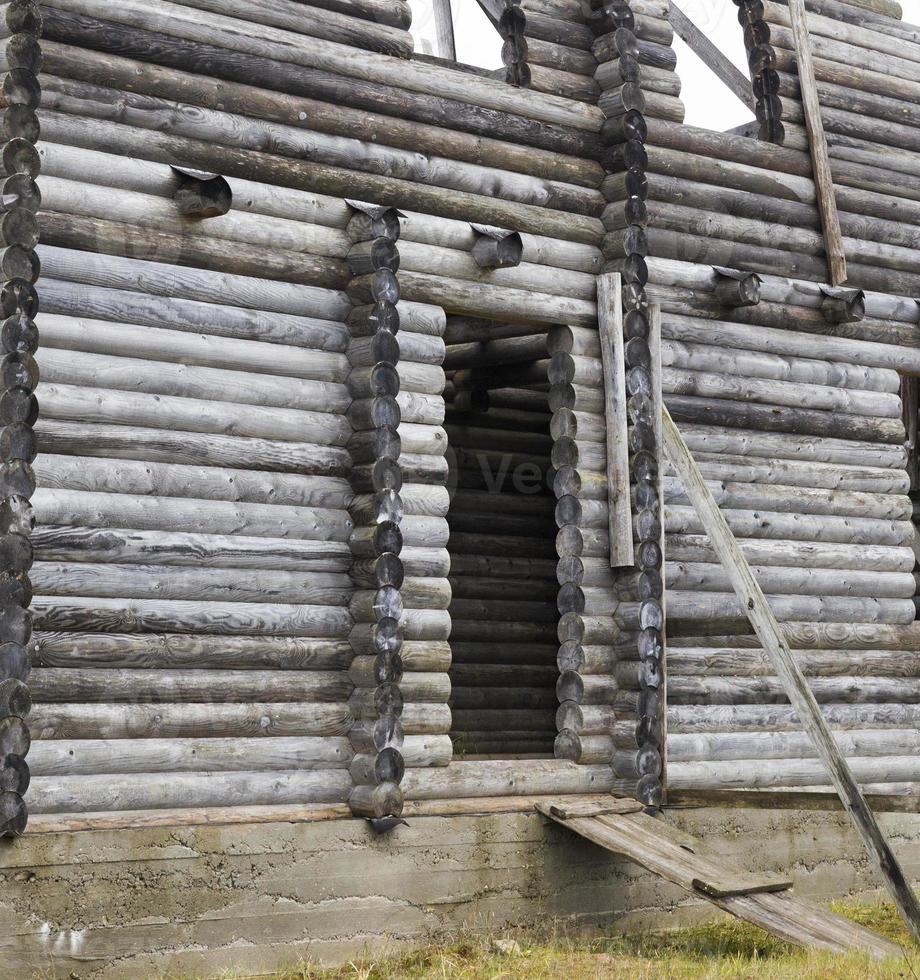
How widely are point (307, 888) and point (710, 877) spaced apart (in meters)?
2.42

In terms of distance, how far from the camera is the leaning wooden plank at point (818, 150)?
42.2 feet

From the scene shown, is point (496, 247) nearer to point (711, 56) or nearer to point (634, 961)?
point (711, 56)

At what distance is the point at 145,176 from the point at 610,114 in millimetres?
3912

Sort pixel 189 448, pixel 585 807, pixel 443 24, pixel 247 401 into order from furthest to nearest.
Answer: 1. pixel 443 24
2. pixel 585 807
3. pixel 247 401
4. pixel 189 448

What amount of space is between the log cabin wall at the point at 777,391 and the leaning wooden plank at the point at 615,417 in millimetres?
156

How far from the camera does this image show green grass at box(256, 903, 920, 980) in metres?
8.63

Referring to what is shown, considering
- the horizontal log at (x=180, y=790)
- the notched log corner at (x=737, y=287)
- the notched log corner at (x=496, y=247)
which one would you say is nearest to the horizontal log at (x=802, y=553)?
the notched log corner at (x=737, y=287)

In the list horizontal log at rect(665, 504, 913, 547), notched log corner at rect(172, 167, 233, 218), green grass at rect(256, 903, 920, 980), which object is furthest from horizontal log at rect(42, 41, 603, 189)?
green grass at rect(256, 903, 920, 980)

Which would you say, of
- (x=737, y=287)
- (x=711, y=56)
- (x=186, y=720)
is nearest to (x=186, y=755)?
(x=186, y=720)

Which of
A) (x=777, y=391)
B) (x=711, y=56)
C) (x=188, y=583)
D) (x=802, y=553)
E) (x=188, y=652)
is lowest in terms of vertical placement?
(x=188, y=652)

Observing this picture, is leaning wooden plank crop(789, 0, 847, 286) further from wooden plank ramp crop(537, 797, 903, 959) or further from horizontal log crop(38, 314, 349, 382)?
wooden plank ramp crop(537, 797, 903, 959)

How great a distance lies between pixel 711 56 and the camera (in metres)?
13.6

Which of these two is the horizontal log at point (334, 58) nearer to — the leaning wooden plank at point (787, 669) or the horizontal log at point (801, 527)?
the leaning wooden plank at point (787, 669)

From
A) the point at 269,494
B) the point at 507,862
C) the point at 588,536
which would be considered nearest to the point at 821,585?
the point at 588,536
